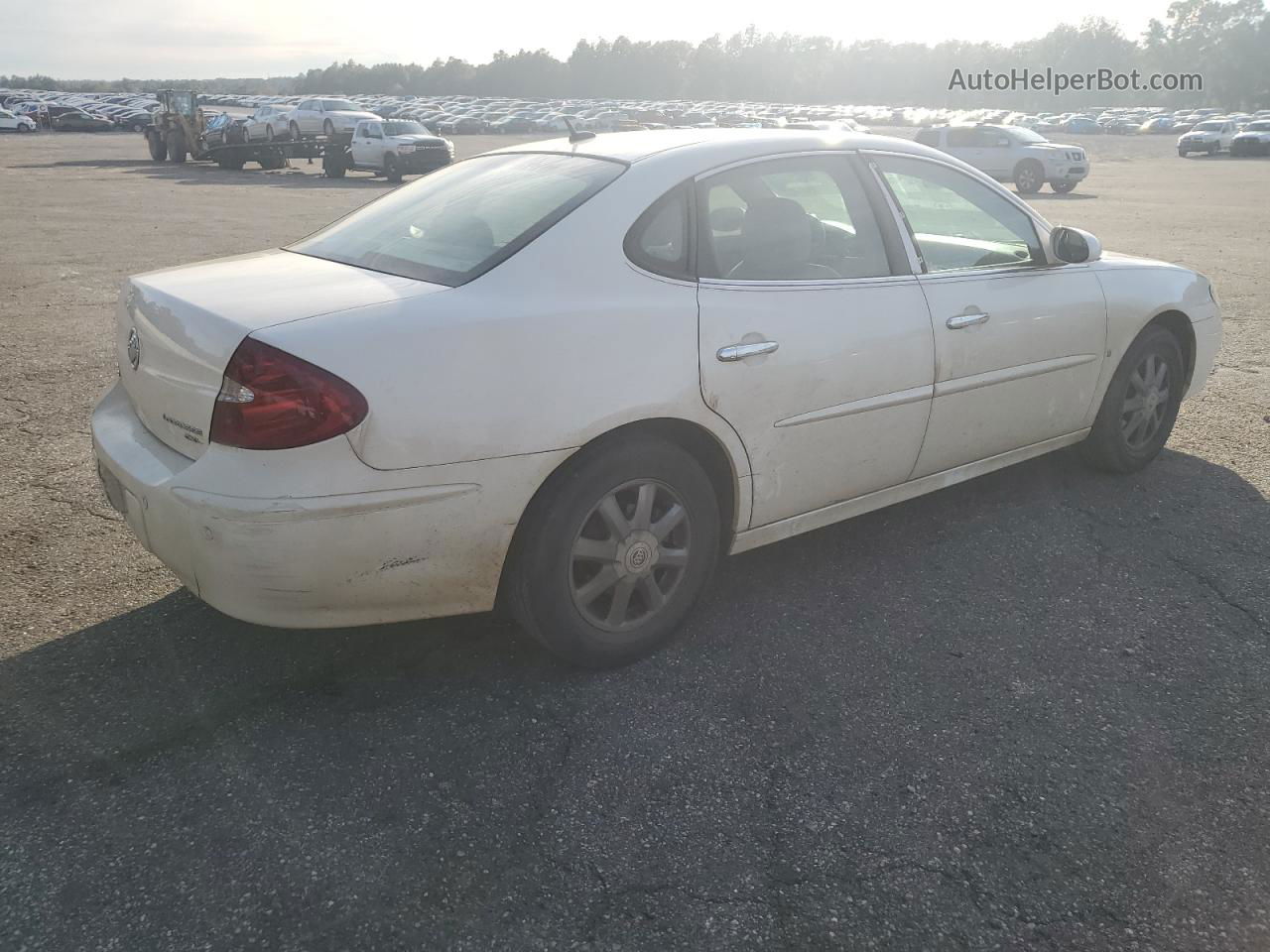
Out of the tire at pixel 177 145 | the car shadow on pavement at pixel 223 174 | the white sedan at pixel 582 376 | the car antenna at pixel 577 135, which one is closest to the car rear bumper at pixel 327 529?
the white sedan at pixel 582 376

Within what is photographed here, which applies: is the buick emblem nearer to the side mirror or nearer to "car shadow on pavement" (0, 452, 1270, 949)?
"car shadow on pavement" (0, 452, 1270, 949)

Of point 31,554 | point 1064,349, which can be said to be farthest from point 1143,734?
point 31,554

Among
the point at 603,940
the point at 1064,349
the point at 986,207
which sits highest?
the point at 986,207

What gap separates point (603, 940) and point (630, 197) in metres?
2.05

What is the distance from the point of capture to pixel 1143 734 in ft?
9.61

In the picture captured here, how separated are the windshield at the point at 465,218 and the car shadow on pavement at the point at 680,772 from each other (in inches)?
47.1

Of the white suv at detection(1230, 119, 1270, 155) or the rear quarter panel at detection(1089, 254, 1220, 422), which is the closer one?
the rear quarter panel at detection(1089, 254, 1220, 422)

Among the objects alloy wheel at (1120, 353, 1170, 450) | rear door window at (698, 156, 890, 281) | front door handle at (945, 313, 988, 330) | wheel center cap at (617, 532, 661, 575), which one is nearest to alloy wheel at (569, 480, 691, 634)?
wheel center cap at (617, 532, 661, 575)

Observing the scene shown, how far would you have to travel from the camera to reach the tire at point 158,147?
3400 centimetres

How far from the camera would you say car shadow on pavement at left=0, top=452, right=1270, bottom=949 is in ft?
7.48

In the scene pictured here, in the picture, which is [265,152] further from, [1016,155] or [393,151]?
[1016,155]

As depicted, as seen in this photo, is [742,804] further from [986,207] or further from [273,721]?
[986,207]

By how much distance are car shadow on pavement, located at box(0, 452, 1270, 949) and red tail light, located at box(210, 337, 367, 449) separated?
840 millimetres

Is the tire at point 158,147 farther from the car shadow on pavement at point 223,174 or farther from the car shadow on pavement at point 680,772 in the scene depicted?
the car shadow on pavement at point 680,772
